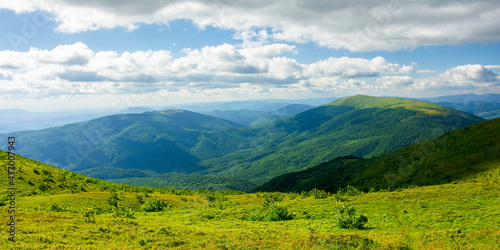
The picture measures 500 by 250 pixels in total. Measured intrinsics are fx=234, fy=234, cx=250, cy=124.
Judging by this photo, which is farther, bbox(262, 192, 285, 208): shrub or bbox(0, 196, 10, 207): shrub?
bbox(262, 192, 285, 208): shrub

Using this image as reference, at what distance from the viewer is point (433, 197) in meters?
28.8

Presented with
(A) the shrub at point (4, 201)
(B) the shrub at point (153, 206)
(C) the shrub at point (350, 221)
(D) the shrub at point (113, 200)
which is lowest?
(B) the shrub at point (153, 206)

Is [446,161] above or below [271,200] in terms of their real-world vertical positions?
above

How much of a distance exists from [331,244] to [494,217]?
1655 centimetres

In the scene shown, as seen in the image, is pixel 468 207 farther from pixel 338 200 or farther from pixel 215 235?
pixel 215 235

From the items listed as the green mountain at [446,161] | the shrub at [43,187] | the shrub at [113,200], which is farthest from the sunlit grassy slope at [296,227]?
the green mountain at [446,161]

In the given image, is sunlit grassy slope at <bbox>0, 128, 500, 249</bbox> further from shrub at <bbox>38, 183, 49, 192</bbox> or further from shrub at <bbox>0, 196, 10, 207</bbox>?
shrub at <bbox>0, 196, 10, 207</bbox>

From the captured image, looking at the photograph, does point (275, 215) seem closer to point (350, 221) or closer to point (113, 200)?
point (350, 221)

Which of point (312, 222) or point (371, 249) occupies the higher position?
point (371, 249)

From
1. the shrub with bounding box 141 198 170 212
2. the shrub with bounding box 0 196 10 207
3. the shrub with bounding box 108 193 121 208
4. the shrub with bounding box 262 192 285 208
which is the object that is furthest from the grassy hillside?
the shrub with bounding box 141 198 170 212

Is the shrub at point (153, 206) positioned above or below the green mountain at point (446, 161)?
below

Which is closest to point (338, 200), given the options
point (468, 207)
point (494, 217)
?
point (468, 207)

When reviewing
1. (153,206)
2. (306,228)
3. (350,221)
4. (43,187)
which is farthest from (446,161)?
(43,187)

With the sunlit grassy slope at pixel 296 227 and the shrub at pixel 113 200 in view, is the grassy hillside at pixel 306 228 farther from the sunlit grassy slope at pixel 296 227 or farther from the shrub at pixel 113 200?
the shrub at pixel 113 200
